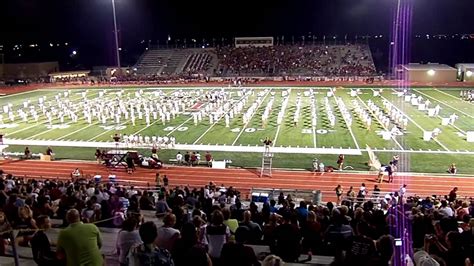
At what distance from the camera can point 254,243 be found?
7.64 metres

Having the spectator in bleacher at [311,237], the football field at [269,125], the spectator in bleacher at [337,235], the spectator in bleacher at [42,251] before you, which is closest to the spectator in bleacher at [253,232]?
the spectator in bleacher at [311,237]

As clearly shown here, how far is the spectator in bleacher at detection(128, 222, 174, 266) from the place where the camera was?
4609mm

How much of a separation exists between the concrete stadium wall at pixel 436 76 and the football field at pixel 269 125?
1024cm

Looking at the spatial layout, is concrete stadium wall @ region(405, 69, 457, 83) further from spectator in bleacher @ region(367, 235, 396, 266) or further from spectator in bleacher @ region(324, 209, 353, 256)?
spectator in bleacher @ region(367, 235, 396, 266)

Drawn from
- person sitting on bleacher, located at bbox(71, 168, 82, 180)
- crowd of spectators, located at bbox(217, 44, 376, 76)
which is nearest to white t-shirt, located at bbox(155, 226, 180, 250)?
person sitting on bleacher, located at bbox(71, 168, 82, 180)

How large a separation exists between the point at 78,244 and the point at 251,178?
1534 centimetres

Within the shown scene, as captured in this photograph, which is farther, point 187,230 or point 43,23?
point 43,23

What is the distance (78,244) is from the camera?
5.11m

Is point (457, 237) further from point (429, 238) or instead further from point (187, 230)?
point (187, 230)

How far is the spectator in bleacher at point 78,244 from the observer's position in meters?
5.11

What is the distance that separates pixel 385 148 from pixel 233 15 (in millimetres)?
62000

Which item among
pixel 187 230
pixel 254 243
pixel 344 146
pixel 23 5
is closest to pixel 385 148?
pixel 344 146

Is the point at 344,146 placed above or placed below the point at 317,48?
below

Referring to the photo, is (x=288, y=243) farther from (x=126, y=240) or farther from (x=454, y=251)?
(x=126, y=240)
